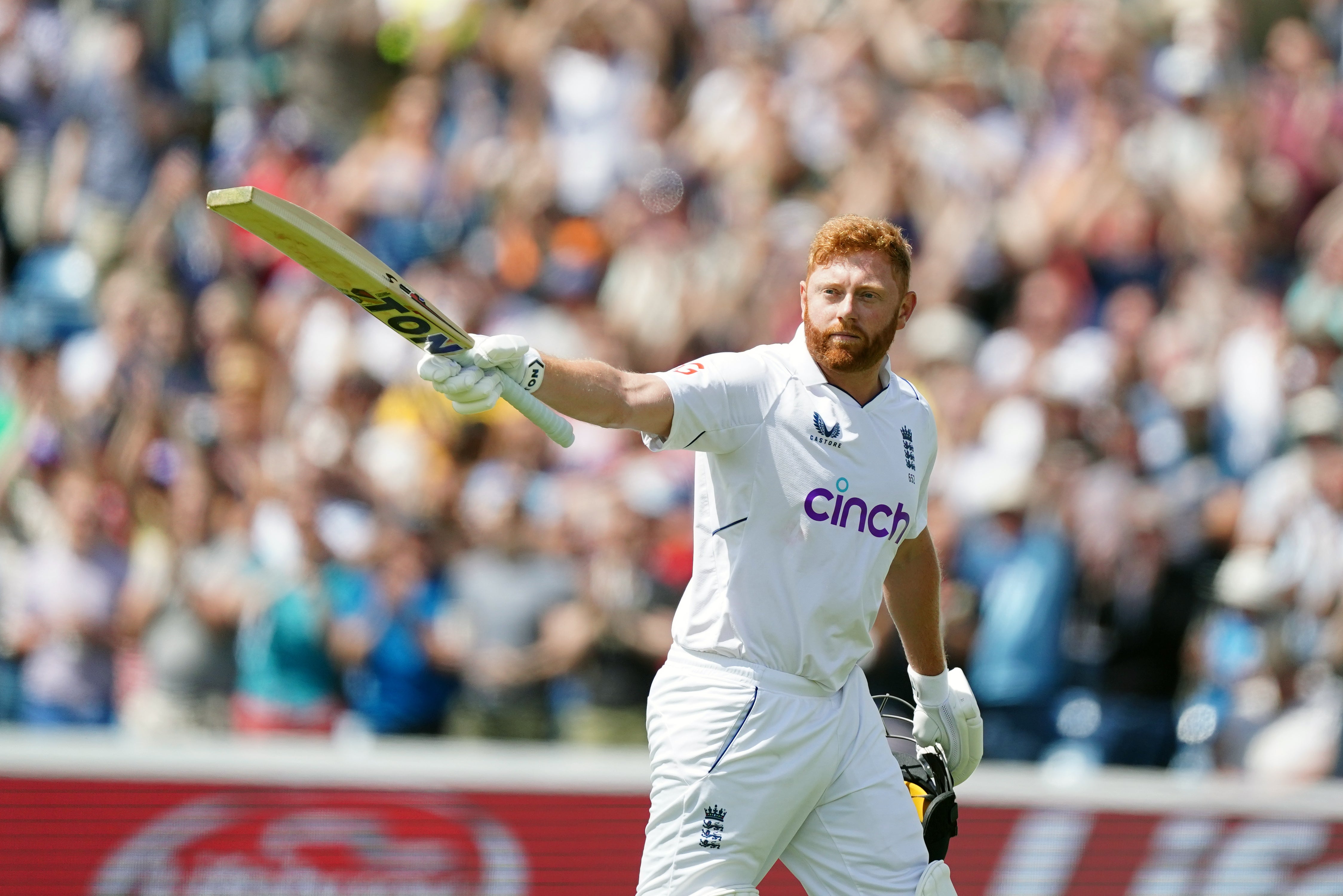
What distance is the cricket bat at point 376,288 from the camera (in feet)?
12.8

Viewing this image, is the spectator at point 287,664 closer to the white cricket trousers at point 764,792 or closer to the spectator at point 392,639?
the spectator at point 392,639

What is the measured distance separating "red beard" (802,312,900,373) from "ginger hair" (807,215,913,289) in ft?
0.50

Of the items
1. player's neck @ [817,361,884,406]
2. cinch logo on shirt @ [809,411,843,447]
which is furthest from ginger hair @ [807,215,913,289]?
cinch logo on shirt @ [809,411,843,447]

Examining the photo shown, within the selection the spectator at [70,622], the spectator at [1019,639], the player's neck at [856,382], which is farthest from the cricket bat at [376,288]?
the spectator at [70,622]

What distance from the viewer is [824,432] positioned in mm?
4555

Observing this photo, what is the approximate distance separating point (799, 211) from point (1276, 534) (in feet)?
12.4

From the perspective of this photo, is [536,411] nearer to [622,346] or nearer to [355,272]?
[355,272]

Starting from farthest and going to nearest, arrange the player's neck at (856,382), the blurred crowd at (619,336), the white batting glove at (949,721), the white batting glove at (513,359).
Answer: the blurred crowd at (619,336)
the white batting glove at (949,721)
the player's neck at (856,382)
the white batting glove at (513,359)

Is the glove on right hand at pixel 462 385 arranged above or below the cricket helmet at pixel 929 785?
above

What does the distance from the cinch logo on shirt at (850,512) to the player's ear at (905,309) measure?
500 mm

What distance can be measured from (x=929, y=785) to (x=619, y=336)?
5.64 m

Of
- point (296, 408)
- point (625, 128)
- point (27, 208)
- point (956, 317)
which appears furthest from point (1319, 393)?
point (27, 208)

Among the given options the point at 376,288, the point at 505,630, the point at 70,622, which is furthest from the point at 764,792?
the point at 70,622

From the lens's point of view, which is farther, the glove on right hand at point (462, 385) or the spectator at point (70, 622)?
the spectator at point (70, 622)
